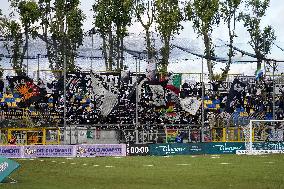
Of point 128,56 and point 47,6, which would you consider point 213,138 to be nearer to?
point 128,56

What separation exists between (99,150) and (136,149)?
8.46 feet

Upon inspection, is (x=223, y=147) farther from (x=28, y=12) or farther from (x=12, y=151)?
(x=28, y=12)

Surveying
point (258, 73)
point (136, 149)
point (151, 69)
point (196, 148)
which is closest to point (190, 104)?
point (151, 69)

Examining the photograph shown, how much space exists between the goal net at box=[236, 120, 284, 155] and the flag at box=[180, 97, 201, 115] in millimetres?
9486

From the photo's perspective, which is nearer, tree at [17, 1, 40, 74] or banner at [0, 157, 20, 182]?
banner at [0, 157, 20, 182]

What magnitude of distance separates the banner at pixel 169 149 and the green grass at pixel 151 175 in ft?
28.1

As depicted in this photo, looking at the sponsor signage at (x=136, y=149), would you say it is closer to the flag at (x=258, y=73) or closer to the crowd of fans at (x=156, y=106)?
the crowd of fans at (x=156, y=106)

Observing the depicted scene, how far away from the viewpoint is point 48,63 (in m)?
66.9

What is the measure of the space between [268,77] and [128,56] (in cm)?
1838

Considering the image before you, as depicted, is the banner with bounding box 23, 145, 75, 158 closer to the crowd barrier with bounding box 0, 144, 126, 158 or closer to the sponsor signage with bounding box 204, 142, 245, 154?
the crowd barrier with bounding box 0, 144, 126, 158

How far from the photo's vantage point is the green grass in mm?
25188

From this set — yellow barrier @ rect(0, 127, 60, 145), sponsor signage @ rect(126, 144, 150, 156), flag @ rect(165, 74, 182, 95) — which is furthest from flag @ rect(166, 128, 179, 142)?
flag @ rect(165, 74, 182, 95)

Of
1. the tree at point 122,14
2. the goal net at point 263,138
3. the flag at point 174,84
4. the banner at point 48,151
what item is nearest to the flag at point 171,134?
the goal net at point 263,138

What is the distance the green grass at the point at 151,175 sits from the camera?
82.6ft
